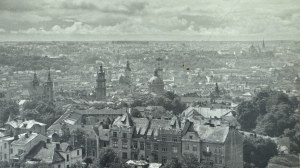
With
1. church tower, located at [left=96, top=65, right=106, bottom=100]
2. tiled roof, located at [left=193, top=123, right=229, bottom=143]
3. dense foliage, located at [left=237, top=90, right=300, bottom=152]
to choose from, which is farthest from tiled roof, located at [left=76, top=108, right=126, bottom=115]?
church tower, located at [left=96, top=65, right=106, bottom=100]

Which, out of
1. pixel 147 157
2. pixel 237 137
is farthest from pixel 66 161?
pixel 237 137

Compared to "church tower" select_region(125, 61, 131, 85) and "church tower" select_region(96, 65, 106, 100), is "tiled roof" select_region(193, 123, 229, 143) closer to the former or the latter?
"church tower" select_region(96, 65, 106, 100)

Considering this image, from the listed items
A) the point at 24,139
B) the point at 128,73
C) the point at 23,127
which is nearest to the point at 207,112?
the point at 23,127

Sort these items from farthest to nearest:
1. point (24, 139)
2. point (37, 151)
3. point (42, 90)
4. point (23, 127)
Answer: point (42, 90), point (23, 127), point (24, 139), point (37, 151)

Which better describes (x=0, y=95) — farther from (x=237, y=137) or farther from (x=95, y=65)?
(x=237, y=137)

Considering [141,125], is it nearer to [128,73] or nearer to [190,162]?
[190,162]

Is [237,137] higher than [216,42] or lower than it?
lower

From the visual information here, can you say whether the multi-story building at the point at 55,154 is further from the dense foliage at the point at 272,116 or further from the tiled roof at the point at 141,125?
the dense foliage at the point at 272,116
